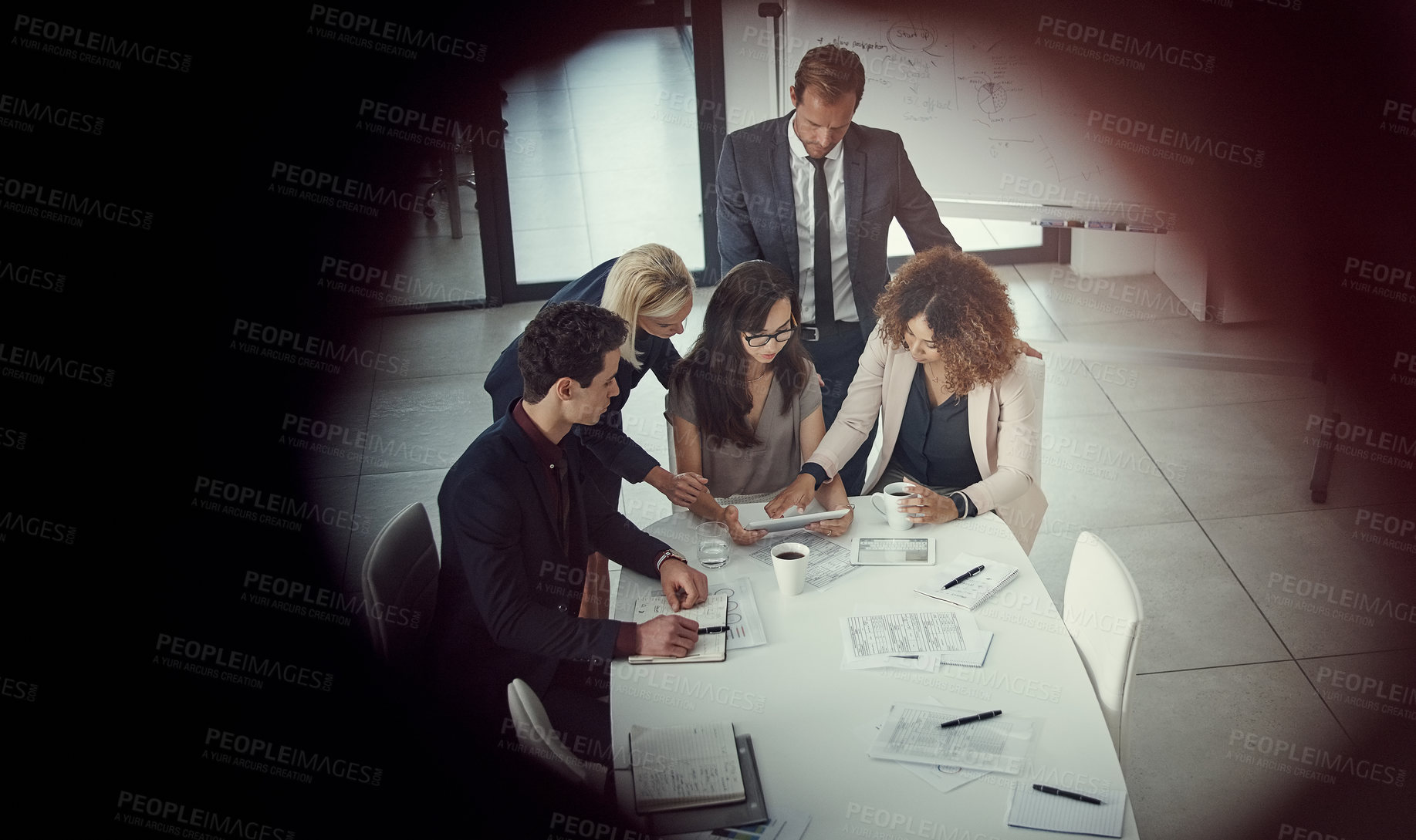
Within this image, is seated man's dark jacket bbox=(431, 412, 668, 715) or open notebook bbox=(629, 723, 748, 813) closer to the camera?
open notebook bbox=(629, 723, 748, 813)

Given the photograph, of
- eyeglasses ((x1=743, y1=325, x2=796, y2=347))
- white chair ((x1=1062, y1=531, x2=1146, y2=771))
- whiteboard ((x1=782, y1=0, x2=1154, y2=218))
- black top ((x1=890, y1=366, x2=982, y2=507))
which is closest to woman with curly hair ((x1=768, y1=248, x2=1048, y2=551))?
black top ((x1=890, y1=366, x2=982, y2=507))

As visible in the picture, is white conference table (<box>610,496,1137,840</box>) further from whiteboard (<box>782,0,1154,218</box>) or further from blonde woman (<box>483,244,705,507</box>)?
whiteboard (<box>782,0,1154,218</box>)

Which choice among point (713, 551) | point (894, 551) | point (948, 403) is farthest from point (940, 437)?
point (713, 551)

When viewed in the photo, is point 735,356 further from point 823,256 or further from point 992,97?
point 992,97

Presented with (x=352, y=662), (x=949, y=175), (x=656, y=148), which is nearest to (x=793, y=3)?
(x=949, y=175)

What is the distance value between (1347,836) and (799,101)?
2.61 meters

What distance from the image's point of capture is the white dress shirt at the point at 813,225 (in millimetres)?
3877

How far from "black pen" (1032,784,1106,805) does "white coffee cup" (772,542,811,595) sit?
76 centimetres

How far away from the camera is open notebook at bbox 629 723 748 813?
2135 millimetres

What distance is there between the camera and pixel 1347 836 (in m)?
3.04

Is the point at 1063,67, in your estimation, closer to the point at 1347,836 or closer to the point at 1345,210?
the point at 1345,210

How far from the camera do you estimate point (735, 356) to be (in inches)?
129

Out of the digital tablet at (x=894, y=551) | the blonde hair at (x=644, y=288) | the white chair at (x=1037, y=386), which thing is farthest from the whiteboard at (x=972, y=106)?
the digital tablet at (x=894, y=551)

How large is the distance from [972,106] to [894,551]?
9.85 feet
